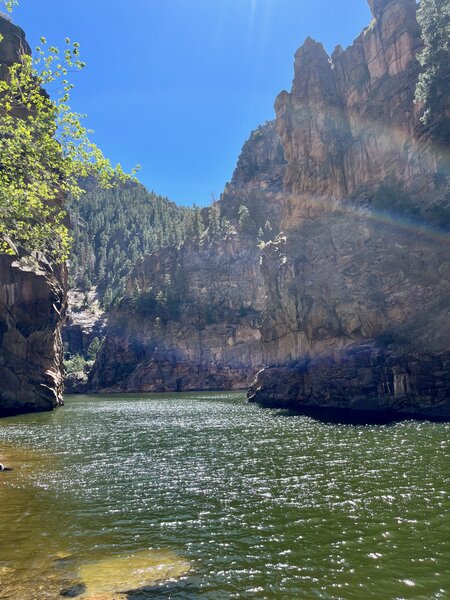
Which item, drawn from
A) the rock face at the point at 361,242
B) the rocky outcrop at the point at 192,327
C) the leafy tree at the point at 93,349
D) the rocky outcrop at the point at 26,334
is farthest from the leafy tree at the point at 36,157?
the leafy tree at the point at 93,349

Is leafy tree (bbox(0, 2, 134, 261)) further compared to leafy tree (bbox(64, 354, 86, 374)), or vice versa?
leafy tree (bbox(64, 354, 86, 374))

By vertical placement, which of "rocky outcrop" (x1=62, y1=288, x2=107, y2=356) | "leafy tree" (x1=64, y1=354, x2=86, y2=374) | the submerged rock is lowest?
the submerged rock

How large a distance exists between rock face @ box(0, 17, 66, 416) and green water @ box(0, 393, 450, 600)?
40.0 metres

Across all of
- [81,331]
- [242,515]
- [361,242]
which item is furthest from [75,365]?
[242,515]

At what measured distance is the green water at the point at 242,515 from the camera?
494 inches

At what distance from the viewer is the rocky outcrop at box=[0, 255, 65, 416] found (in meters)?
A: 69.9

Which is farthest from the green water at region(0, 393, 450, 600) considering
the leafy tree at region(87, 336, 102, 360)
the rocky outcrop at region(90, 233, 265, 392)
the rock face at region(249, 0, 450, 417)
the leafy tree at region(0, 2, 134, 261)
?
the leafy tree at region(87, 336, 102, 360)

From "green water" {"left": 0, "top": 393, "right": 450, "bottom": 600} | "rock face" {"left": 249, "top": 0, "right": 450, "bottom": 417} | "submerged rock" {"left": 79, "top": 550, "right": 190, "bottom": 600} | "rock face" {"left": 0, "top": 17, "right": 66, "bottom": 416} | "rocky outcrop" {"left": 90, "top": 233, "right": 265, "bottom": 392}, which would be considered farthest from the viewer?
"rocky outcrop" {"left": 90, "top": 233, "right": 265, "bottom": 392}

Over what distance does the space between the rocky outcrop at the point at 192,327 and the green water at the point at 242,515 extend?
353ft

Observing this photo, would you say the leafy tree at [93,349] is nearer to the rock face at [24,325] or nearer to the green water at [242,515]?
the rock face at [24,325]

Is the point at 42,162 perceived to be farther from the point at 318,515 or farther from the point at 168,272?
the point at 168,272

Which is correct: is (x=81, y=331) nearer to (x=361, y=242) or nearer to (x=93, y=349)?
(x=93, y=349)

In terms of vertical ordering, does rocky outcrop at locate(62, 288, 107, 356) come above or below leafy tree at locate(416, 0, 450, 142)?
below

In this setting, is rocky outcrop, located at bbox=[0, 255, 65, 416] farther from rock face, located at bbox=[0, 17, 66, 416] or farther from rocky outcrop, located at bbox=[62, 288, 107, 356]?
rocky outcrop, located at bbox=[62, 288, 107, 356]
